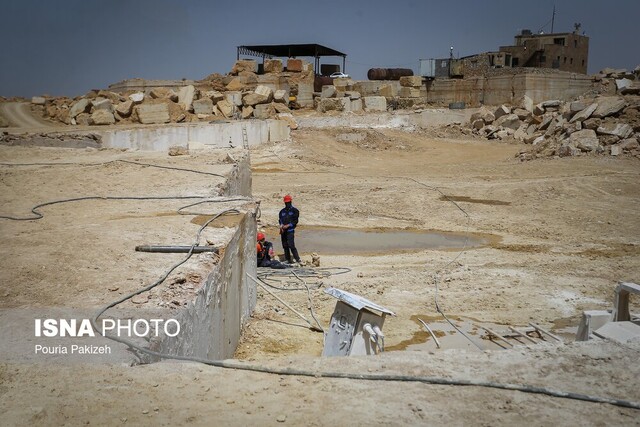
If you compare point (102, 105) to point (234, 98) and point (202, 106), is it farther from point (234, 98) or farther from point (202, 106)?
point (234, 98)

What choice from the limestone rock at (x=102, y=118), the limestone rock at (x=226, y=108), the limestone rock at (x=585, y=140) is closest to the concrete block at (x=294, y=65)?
the limestone rock at (x=226, y=108)

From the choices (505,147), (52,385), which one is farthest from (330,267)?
(505,147)

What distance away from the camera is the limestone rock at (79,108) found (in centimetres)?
2156

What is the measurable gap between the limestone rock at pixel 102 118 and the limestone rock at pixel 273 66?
10496 mm

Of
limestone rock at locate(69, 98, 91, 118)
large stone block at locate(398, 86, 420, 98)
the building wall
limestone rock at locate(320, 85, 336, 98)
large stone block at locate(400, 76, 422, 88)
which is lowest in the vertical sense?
limestone rock at locate(69, 98, 91, 118)

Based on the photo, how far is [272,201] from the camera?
15.3m

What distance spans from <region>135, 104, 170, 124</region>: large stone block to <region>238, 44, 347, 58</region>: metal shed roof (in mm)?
13276

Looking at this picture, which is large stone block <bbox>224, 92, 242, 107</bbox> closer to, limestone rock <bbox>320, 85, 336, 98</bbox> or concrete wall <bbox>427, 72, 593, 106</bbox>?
limestone rock <bbox>320, 85, 336, 98</bbox>

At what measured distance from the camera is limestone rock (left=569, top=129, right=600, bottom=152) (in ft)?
64.2

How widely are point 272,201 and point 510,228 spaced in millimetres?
6265

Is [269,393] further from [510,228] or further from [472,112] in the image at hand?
[472,112]

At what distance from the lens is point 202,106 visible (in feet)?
78.1

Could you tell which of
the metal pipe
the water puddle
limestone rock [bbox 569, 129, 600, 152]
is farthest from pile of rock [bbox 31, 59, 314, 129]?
the metal pipe

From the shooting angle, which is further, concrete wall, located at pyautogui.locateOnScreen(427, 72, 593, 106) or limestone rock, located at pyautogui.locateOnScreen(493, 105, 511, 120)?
concrete wall, located at pyautogui.locateOnScreen(427, 72, 593, 106)
